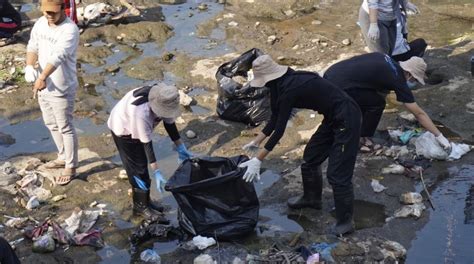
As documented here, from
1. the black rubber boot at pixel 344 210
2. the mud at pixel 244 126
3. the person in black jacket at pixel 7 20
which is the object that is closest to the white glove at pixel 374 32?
the mud at pixel 244 126

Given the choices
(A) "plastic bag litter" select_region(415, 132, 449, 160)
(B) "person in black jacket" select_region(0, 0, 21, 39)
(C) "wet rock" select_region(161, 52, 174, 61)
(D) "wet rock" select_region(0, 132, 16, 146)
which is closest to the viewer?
(A) "plastic bag litter" select_region(415, 132, 449, 160)

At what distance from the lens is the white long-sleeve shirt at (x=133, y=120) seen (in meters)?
4.36

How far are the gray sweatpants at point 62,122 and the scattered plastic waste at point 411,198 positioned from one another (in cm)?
307

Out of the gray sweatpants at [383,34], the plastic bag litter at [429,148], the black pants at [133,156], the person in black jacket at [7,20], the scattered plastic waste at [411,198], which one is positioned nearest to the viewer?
the black pants at [133,156]

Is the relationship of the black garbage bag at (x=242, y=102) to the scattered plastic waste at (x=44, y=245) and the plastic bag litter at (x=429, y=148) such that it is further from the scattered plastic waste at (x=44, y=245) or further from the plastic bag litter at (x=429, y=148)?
the scattered plastic waste at (x=44, y=245)

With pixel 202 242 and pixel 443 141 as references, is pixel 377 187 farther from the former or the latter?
pixel 202 242

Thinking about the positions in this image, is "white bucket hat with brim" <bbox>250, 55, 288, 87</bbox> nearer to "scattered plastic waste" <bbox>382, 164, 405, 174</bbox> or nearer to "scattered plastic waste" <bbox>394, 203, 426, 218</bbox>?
"scattered plastic waste" <bbox>394, 203, 426, 218</bbox>

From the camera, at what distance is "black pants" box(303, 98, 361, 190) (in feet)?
14.3

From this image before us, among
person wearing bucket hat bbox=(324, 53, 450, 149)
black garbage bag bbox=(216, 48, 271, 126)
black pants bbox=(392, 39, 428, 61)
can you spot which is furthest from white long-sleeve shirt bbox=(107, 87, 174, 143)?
black pants bbox=(392, 39, 428, 61)

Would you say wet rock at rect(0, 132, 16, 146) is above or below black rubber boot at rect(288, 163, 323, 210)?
below

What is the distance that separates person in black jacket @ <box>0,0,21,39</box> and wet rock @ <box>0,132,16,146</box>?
2.71 m

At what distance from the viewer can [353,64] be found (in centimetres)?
505

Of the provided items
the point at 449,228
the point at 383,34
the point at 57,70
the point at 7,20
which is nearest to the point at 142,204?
the point at 57,70

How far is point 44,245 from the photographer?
4.47 metres
